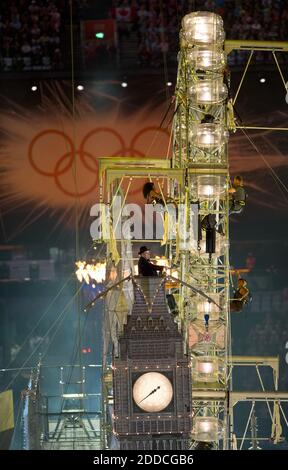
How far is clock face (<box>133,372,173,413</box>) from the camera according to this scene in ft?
30.2

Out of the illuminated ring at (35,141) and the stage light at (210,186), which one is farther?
the illuminated ring at (35,141)

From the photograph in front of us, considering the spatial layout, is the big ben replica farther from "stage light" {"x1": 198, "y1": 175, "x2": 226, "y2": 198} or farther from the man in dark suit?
"stage light" {"x1": 198, "y1": 175, "x2": 226, "y2": 198}

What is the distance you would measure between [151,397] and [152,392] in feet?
0.18

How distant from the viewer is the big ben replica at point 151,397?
917 cm

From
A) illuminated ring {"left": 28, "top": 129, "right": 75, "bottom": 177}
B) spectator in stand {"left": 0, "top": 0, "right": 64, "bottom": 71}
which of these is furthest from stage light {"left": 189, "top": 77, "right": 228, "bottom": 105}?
spectator in stand {"left": 0, "top": 0, "right": 64, "bottom": 71}

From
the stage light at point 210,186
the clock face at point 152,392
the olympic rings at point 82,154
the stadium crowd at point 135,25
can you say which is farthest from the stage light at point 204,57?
the stadium crowd at point 135,25

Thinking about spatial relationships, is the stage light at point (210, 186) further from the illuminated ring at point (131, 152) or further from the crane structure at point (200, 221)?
the illuminated ring at point (131, 152)

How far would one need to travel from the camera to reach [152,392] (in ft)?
30.2

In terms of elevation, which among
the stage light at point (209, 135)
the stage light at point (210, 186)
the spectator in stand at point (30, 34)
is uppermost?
the spectator in stand at point (30, 34)

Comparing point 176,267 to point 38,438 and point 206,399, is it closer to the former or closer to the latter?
point 206,399

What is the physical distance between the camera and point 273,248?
17562 mm

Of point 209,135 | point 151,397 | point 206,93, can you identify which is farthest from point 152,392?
point 206,93
